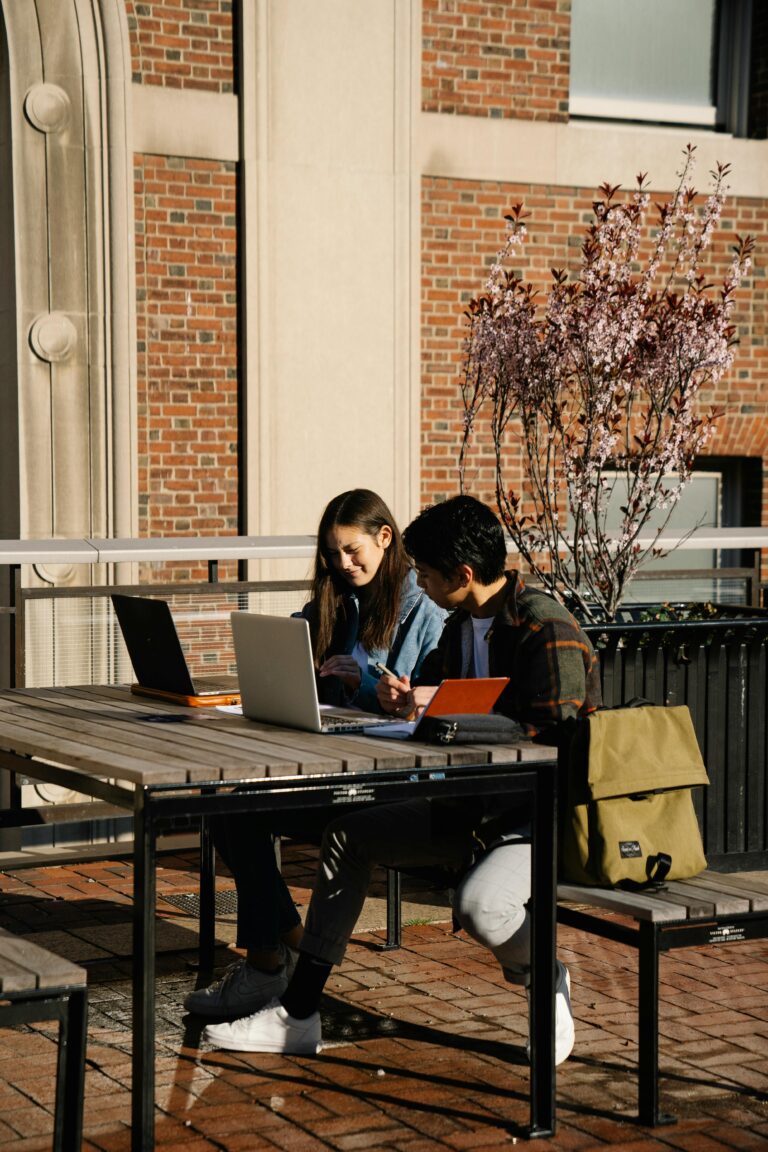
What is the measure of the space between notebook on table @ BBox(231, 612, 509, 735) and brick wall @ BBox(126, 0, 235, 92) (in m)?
5.30

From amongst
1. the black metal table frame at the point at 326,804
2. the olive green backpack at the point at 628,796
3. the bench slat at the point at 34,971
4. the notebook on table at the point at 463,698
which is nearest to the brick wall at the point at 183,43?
the black metal table frame at the point at 326,804

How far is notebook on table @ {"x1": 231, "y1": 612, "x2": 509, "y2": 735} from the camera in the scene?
14.0 ft

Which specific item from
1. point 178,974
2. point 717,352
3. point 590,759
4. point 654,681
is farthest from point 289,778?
point 717,352

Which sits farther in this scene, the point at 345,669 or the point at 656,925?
the point at 345,669

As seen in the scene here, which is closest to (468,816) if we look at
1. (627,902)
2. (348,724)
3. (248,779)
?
(348,724)

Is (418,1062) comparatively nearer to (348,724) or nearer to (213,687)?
(348,724)

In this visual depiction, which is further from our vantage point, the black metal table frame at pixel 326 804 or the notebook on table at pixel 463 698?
the notebook on table at pixel 463 698

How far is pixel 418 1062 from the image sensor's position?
4.77 metres

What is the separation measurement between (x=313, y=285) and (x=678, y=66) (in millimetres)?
3098

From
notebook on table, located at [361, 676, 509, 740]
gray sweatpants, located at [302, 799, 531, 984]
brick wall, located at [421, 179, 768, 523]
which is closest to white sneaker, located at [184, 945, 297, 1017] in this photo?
gray sweatpants, located at [302, 799, 531, 984]

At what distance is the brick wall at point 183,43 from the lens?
29.3 ft

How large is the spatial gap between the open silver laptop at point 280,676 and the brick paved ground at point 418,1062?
0.99 metres

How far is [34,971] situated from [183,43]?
21.8 feet

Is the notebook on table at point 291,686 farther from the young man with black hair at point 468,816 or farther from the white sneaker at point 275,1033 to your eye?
the white sneaker at point 275,1033
